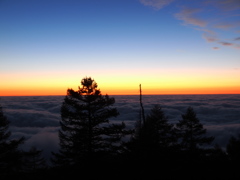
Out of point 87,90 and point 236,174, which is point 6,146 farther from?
point 236,174

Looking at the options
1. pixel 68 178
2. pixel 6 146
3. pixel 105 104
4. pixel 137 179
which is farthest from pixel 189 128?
pixel 6 146

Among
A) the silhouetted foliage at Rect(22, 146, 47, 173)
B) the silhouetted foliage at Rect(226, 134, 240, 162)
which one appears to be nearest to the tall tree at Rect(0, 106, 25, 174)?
the silhouetted foliage at Rect(22, 146, 47, 173)

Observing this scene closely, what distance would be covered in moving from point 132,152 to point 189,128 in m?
10.6

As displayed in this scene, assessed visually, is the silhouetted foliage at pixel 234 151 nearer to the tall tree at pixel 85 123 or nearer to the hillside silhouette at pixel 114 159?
the hillside silhouette at pixel 114 159

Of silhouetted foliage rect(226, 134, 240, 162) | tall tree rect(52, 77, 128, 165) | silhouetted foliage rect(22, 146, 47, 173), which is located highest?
tall tree rect(52, 77, 128, 165)

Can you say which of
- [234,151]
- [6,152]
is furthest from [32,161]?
[234,151]

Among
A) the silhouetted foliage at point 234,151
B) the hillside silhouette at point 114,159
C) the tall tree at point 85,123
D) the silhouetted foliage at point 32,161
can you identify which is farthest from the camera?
the silhouetted foliage at point 32,161

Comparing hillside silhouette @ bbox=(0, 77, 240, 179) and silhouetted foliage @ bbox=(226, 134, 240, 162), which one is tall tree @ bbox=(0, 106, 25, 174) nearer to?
hillside silhouette @ bbox=(0, 77, 240, 179)

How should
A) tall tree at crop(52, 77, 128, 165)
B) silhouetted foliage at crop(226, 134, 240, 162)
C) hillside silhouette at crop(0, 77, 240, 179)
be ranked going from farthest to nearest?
1. tall tree at crop(52, 77, 128, 165)
2. silhouetted foliage at crop(226, 134, 240, 162)
3. hillside silhouette at crop(0, 77, 240, 179)

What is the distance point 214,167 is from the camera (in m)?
10.5

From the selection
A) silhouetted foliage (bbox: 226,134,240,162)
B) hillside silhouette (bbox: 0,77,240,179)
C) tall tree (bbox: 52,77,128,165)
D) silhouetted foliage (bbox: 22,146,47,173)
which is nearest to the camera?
→ hillside silhouette (bbox: 0,77,240,179)

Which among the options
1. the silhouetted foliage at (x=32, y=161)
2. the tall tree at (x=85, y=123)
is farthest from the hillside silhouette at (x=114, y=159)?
the silhouetted foliage at (x=32, y=161)

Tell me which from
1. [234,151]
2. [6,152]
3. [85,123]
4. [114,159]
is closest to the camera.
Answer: [114,159]

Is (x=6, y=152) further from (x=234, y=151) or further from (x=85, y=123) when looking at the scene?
(x=234, y=151)
